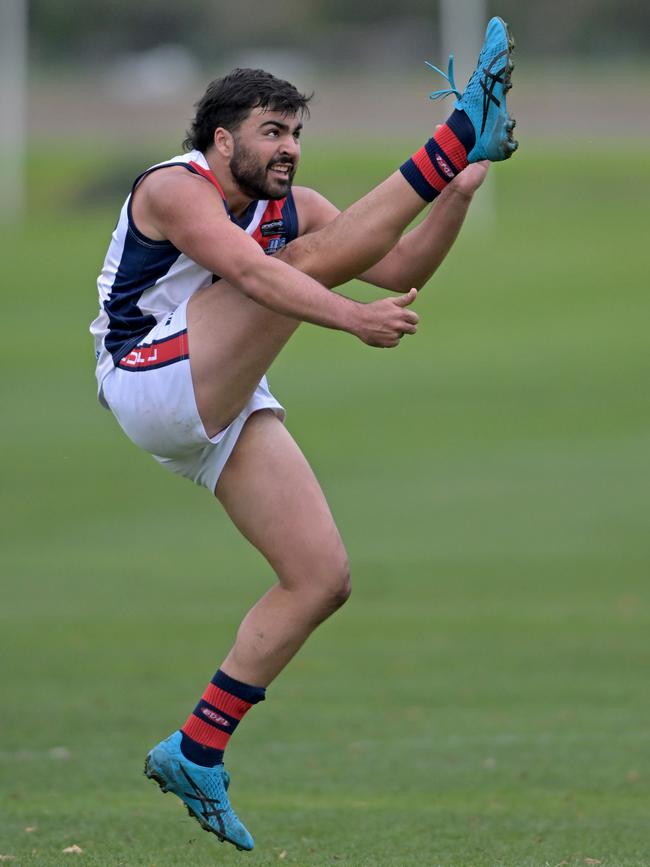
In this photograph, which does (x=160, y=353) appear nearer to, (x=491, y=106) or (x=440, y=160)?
(x=440, y=160)

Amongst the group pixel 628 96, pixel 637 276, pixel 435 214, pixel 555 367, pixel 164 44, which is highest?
pixel 164 44

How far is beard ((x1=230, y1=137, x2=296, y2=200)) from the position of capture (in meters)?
5.48

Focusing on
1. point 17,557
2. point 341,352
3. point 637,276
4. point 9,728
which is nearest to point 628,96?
point 637,276

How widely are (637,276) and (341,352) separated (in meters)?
8.58

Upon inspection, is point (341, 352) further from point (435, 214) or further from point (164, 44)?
point (164, 44)

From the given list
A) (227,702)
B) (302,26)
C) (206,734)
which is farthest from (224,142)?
(302,26)

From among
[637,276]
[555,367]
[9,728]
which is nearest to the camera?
[9,728]

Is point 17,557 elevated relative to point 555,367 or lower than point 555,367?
lower

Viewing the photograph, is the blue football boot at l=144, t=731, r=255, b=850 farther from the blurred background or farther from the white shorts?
the white shorts

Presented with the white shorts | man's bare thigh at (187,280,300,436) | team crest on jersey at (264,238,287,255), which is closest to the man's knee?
the white shorts

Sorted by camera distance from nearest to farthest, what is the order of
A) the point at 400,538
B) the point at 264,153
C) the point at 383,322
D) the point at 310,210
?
1. the point at 383,322
2. the point at 264,153
3. the point at 310,210
4. the point at 400,538

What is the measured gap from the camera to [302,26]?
2223 inches

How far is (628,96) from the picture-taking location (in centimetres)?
4059

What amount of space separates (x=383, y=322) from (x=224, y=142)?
98 centimetres
